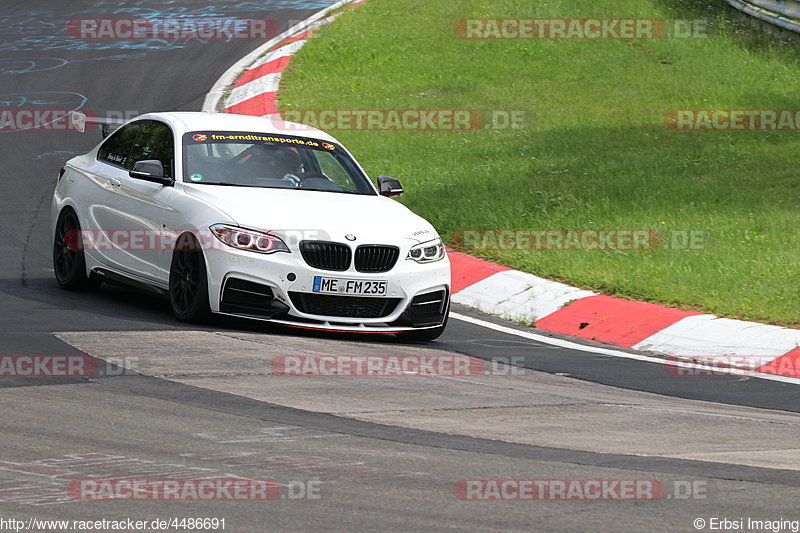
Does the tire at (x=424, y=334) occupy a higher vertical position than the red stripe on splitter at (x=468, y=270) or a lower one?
lower

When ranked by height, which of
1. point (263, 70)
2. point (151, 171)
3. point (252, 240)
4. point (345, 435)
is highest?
point (263, 70)

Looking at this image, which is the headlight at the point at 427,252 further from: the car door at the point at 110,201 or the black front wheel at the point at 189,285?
the car door at the point at 110,201

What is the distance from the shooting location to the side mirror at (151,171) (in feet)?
32.1

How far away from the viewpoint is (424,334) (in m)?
9.72

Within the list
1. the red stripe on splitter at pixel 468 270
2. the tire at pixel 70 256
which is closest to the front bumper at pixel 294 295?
the tire at pixel 70 256

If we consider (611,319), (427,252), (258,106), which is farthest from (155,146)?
(258,106)

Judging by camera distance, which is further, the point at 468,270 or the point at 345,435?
the point at 468,270

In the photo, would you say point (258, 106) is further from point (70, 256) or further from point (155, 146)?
point (155, 146)

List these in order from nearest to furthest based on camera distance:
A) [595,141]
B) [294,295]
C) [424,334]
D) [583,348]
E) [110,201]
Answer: [294,295], [424,334], [583,348], [110,201], [595,141]

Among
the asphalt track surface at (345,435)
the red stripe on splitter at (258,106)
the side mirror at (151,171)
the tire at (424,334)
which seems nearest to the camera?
the asphalt track surface at (345,435)

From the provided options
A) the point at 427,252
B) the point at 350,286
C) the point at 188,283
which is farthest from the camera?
the point at 427,252

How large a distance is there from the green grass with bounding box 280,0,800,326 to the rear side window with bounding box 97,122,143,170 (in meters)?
3.73

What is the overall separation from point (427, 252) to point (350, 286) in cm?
77

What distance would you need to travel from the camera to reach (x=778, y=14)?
2231cm
